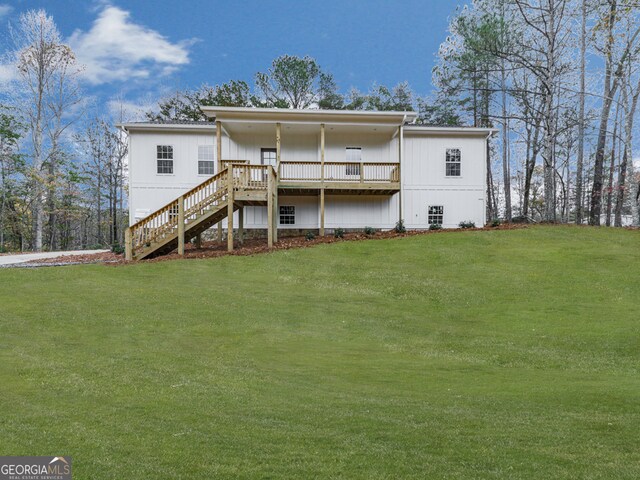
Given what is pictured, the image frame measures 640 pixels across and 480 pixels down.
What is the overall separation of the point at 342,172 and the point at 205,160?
674cm

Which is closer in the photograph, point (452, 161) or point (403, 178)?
point (403, 178)

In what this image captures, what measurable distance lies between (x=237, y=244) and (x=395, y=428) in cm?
1763

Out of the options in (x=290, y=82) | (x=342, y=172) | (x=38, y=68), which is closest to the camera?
(x=342, y=172)

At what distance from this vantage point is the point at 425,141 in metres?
24.8

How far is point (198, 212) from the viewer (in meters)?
19.0

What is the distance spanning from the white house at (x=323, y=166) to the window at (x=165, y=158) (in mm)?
48

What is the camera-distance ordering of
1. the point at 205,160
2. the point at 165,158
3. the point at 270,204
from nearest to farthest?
1. the point at 270,204
2. the point at 165,158
3. the point at 205,160

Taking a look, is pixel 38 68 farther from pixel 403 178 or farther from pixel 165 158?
pixel 403 178

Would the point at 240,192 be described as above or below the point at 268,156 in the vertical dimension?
below

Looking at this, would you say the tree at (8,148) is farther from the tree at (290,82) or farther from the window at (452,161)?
the window at (452,161)

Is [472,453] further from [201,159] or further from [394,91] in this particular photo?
[394,91]

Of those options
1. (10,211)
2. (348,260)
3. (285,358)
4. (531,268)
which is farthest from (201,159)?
(10,211)

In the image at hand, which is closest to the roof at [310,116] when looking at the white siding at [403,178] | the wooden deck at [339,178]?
the wooden deck at [339,178]

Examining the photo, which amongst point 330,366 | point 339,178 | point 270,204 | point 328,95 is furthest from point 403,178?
point 330,366
